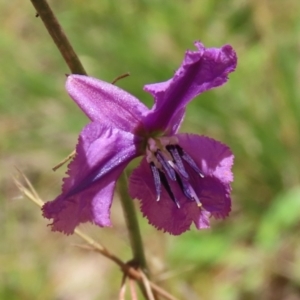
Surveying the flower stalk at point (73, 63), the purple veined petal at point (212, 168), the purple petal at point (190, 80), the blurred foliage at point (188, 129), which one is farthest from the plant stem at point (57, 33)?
the blurred foliage at point (188, 129)

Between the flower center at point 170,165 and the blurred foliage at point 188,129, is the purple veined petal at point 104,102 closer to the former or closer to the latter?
the flower center at point 170,165

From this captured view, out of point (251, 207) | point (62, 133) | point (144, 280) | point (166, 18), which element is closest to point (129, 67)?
point (166, 18)

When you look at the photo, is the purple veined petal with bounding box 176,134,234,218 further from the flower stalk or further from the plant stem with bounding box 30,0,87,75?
the plant stem with bounding box 30,0,87,75

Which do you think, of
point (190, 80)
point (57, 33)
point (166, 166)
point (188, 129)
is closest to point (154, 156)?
point (166, 166)

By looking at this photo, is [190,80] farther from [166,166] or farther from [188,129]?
[188,129]

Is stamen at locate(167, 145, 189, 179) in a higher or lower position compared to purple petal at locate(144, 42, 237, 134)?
lower

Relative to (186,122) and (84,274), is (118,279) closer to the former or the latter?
(84,274)

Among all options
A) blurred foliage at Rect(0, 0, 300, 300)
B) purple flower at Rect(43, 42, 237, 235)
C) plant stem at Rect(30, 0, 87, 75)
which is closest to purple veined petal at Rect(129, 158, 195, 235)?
purple flower at Rect(43, 42, 237, 235)
